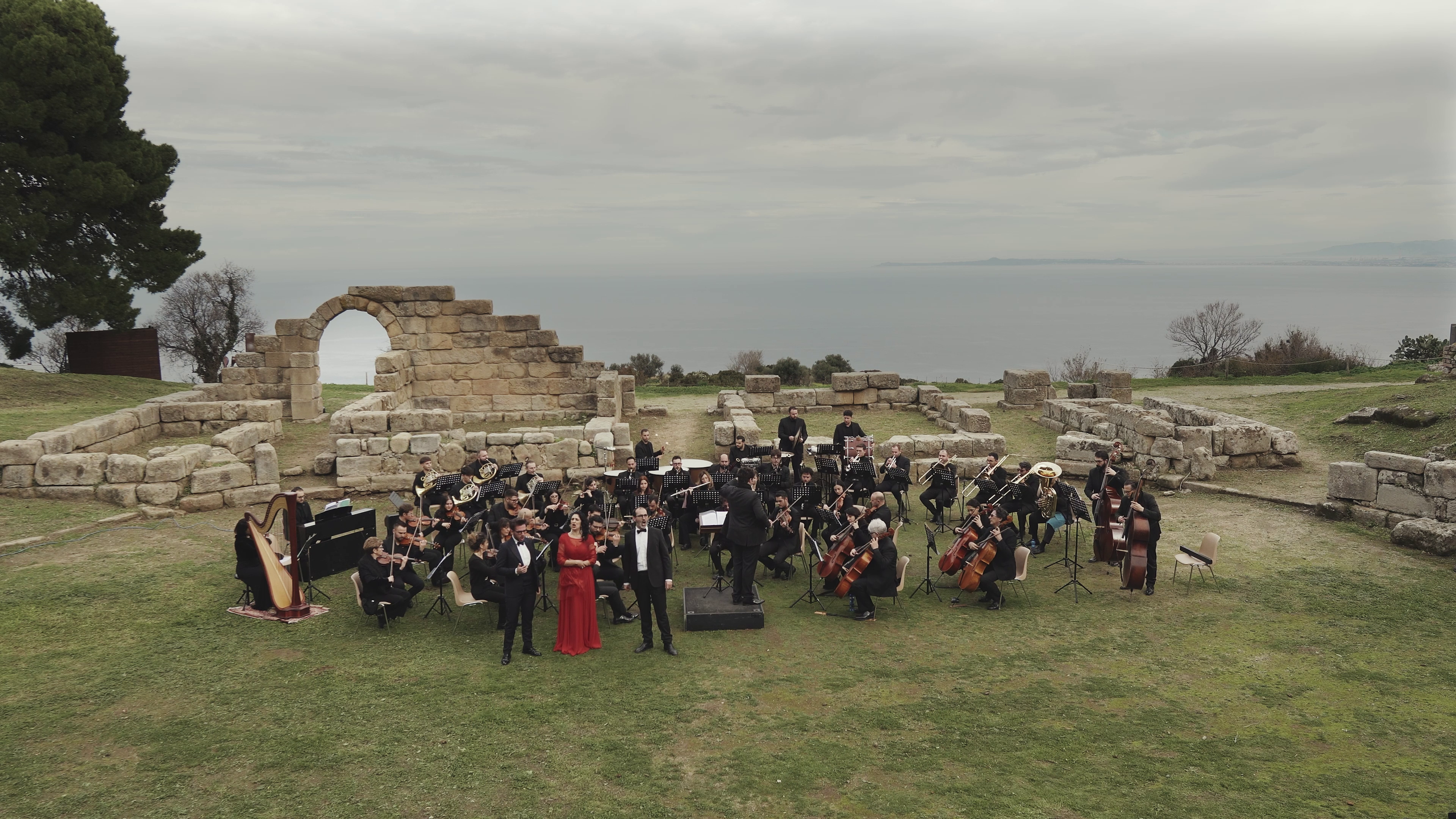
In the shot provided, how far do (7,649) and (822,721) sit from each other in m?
7.51

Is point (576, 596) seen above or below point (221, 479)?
below

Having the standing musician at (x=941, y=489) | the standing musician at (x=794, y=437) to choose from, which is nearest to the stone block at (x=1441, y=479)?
the standing musician at (x=941, y=489)

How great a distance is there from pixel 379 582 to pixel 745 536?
3.74 meters

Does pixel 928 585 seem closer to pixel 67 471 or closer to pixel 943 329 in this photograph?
pixel 67 471

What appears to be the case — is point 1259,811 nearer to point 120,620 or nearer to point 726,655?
point 726,655

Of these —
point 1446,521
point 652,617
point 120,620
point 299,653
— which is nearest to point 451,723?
point 299,653

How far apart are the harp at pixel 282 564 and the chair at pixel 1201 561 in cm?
958

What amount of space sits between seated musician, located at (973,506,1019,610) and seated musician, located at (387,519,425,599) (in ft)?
19.8

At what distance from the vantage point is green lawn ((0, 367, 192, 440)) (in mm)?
16156

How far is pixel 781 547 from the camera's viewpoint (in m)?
11.3

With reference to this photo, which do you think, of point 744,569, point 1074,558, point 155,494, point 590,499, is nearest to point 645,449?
point 590,499

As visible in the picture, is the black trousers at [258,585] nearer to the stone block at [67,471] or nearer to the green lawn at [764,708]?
the green lawn at [764,708]

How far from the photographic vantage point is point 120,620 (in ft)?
31.1

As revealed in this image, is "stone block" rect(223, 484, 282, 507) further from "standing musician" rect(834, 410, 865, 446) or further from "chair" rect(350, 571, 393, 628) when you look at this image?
"standing musician" rect(834, 410, 865, 446)
